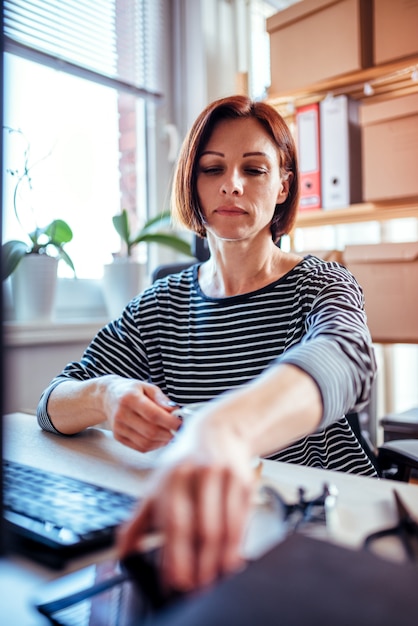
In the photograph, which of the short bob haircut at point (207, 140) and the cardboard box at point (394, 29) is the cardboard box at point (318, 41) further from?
the short bob haircut at point (207, 140)

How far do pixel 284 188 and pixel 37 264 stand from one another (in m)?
0.82

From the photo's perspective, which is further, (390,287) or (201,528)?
(390,287)

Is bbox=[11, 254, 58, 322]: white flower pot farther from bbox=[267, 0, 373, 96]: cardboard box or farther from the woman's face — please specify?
bbox=[267, 0, 373, 96]: cardboard box

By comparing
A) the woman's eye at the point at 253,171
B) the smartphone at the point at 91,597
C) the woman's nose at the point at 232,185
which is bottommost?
the smartphone at the point at 91,597

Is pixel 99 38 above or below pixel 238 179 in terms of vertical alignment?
above

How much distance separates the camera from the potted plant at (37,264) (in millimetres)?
1750

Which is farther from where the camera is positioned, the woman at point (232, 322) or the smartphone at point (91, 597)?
the woman at point (232, 322)

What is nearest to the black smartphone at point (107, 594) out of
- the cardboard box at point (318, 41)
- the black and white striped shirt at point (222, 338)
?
the black and white striped shirt at point (222, 338)

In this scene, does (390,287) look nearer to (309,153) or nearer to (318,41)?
(309,153)

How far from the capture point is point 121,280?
2.01 meters

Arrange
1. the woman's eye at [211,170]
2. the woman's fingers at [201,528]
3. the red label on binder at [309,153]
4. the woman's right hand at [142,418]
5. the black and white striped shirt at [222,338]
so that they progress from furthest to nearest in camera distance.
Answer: the red label on binder at [309,153], the woman's eye at [211,170], the black and white striped shirt at [222,338], the woman's right hand at [142,418], the woman's fingers at [201,528]

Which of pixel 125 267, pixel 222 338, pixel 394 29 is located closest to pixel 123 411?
pixel 222 338

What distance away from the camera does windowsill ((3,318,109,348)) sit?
1751 millimetres

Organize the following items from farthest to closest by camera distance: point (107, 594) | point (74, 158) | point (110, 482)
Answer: point (74, 158) < point (110, 482) < point (107, 594)
